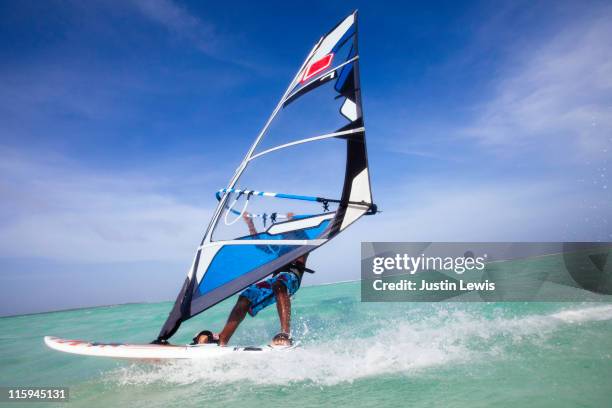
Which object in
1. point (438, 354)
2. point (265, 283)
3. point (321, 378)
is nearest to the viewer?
point (321, 378)

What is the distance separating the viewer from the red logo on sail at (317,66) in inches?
191

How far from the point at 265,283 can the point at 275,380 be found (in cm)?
155

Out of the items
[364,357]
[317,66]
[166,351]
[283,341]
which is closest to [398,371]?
[364,357]

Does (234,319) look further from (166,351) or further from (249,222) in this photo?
(249,222)

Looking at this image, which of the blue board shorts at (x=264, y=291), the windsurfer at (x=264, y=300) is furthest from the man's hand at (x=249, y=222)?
the blue board shorts at (x=264, y=291)

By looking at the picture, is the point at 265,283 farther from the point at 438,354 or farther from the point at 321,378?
the point at 438,354

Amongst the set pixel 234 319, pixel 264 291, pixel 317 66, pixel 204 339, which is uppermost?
pixel 317 66

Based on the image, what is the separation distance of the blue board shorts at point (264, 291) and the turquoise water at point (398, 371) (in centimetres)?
83

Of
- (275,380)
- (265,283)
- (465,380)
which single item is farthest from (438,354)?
(265,283)

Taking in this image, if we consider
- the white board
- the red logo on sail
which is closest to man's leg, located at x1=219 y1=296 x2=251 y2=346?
the white board

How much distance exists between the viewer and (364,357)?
3840 millimetres

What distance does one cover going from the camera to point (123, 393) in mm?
3371

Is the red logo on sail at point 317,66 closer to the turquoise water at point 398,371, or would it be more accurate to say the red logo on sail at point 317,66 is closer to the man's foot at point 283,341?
the man's foot at point 283,341

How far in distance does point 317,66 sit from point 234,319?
12.7 ft
